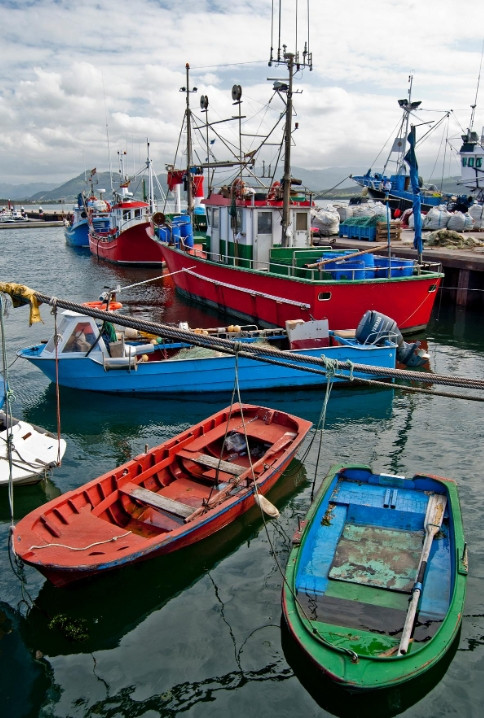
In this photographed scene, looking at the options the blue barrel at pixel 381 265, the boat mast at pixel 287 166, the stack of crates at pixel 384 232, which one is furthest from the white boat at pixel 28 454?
the stack of crates at pixel 384 232

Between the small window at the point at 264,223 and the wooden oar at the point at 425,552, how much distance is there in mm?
13975

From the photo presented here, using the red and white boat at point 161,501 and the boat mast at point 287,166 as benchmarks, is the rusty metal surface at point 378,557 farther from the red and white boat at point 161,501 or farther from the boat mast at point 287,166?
the boat mast at point 287,166

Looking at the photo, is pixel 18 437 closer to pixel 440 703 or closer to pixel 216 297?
pixel 440 703

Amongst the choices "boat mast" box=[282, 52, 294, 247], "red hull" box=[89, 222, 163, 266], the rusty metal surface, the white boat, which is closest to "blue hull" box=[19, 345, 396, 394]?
the white boat

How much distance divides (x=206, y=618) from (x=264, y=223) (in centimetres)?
1559

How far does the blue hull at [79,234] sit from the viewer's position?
52.5 meters

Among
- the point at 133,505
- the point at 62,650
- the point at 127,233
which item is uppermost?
the point at 127,233

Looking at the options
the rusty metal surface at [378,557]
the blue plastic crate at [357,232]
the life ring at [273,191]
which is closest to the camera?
the rusty metal surface at [378,557]

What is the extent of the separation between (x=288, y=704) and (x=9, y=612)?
3.52m

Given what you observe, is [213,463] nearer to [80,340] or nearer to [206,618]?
[206,618]

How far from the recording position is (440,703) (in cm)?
537

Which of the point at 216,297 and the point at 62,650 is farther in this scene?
the point at 216,297

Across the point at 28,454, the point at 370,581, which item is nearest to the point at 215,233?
the point at 28,454

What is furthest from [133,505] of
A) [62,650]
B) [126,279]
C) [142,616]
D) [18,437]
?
[126,279]
